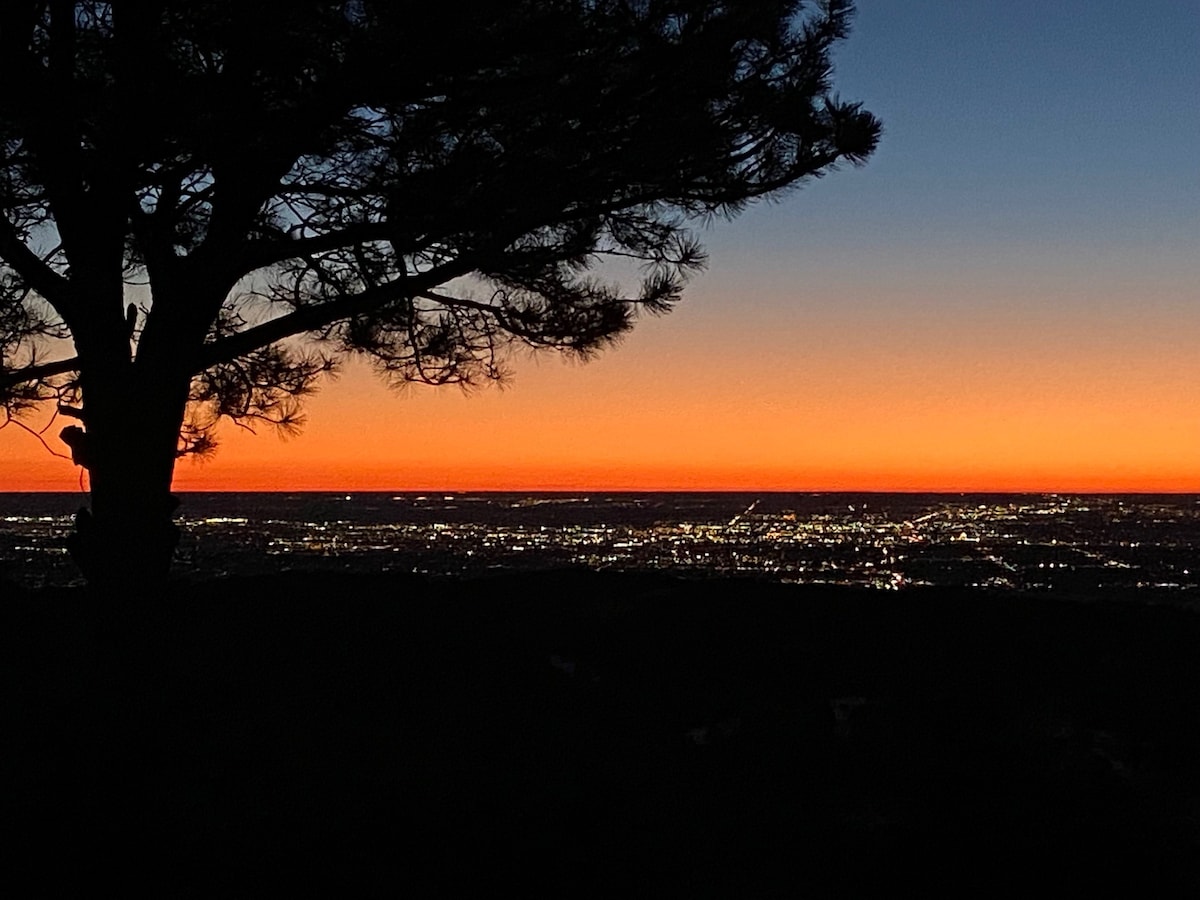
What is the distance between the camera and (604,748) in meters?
6.12

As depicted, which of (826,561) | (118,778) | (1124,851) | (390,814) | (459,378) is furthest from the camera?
(826,561)

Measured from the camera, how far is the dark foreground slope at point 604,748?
4629mm

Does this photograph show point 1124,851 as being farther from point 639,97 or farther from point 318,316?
point 318,316

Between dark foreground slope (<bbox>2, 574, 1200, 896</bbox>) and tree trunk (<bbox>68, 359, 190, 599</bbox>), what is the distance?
0.96ft

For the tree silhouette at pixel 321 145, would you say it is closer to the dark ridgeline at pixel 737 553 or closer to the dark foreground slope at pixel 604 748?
the dark foreground slope at pixel 604 748

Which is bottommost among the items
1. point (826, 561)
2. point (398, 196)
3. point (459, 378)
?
point (826, 561)

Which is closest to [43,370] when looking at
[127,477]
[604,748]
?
[127,477]

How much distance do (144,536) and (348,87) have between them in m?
2.97

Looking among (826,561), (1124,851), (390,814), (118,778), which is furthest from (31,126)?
(826,561)

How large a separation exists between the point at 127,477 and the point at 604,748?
3.35 meters

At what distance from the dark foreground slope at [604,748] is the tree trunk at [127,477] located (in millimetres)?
292

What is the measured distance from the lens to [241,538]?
5356cm

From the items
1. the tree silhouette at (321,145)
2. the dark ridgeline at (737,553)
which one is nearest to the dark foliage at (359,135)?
the tree silhouette at (321,145)

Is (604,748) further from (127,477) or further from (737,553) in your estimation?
(737,553)
